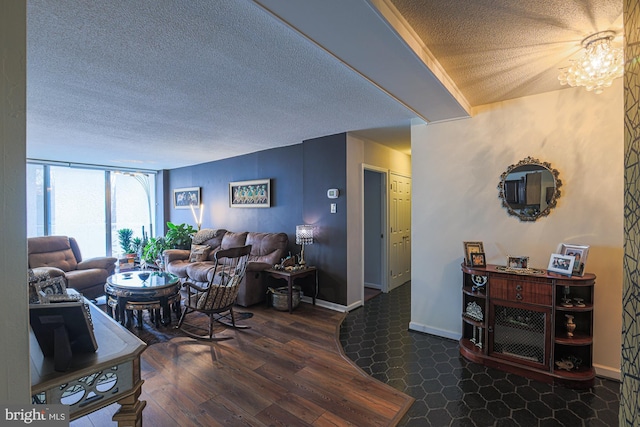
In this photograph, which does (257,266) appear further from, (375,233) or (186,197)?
(186,197)

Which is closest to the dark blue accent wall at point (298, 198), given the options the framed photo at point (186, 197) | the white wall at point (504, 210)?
the framed photo at point (186, 197)

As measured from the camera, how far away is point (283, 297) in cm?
402

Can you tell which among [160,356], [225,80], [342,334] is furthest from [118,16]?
[342,334]

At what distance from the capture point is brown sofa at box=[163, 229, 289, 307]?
4168 mm

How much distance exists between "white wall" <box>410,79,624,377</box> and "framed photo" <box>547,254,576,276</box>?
0.67 feet

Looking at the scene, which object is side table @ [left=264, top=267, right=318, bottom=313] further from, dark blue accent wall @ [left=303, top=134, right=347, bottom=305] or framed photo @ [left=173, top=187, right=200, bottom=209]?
framed photo @ [left=173, top=187, right=200, bottom=209]

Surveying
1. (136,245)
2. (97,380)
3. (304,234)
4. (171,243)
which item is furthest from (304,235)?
(136,245)

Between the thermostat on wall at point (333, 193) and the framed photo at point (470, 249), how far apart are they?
5.91 ft

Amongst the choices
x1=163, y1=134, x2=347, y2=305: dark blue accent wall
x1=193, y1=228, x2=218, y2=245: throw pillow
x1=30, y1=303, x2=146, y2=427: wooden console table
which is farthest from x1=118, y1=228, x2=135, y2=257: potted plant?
x1=30, y1=303, x2=146, y2=427: wooden console table

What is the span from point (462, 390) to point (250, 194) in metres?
4.36

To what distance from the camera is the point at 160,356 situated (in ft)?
9.10

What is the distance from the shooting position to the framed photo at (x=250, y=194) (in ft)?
16.6

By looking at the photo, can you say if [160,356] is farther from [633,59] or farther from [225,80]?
[633,59]

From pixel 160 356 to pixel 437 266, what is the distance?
3122 millimetres
